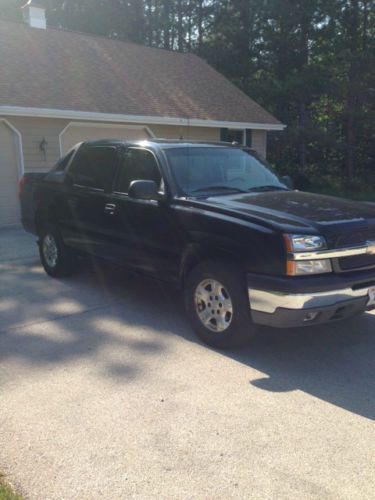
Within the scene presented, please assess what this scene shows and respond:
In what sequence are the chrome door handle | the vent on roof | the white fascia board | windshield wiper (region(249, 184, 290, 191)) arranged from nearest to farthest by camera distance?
windshield wiper (region(249, 184, 290, 191)) < the chrome door handle < the white fascia board < the vent on roof

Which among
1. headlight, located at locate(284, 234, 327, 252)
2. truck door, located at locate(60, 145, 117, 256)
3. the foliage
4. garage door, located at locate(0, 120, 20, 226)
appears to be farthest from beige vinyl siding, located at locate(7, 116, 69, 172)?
the foliage

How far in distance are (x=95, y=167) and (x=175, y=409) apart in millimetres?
3547

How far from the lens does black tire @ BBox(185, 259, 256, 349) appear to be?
4344 millimetres

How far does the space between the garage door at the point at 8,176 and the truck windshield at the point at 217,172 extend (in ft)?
25.0

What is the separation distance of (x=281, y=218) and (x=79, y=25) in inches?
1307

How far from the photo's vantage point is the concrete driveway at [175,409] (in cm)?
280

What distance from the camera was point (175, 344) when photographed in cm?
476

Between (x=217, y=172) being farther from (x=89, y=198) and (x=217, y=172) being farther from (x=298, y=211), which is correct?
(x=89, y=198)

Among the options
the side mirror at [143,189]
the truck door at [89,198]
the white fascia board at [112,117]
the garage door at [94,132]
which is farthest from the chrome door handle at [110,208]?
the garage door at [94,132]

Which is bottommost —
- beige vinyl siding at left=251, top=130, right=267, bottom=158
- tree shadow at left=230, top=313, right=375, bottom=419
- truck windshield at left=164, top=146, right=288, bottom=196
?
tree shadow at left=230, top=313, right=375, bottom=419

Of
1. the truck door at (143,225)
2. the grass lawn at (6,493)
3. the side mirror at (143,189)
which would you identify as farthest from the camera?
the truck door at (143,225)

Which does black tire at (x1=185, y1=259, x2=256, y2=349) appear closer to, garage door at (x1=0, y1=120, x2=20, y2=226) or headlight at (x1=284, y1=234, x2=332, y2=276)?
headlight at (x1=284, y1=234, x2=332, y2=276)

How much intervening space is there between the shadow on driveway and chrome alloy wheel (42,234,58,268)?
0.42m

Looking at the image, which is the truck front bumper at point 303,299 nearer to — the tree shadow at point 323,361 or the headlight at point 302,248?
the headlight at point 302,248
